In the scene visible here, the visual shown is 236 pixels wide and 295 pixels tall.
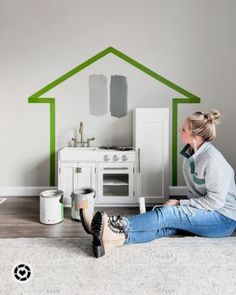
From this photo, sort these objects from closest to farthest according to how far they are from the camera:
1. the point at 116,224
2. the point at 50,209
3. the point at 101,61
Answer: the point at 116,224
the point at 50,209
the point at 101,61

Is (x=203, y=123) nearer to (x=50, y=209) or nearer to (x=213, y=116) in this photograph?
(x=213, y=116)

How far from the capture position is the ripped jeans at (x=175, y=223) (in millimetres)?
2000

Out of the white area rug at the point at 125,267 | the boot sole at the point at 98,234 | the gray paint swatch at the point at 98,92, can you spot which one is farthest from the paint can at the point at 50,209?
the gray paint swatch at the point at 98,92

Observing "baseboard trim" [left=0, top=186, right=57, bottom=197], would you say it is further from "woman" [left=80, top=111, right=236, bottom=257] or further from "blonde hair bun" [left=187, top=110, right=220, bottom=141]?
"blonde hair bun" [left=187, top=110, right=220, bottom=141]

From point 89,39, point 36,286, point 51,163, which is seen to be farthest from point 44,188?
point 36,286

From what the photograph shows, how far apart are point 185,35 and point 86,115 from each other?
1.35 metres

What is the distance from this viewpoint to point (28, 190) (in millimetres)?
3379

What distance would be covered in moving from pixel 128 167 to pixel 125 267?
1.29m

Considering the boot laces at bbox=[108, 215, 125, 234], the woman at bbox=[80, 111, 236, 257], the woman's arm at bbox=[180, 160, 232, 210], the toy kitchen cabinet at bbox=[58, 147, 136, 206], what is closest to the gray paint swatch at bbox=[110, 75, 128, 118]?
the toy kitchen cabinet at bbox=[58, 147, 136, 206]

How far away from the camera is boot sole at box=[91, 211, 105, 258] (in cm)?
183

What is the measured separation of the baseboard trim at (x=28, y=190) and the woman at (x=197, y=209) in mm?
1177

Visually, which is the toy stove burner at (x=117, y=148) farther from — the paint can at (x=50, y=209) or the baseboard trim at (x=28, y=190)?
the paint can at (x=50, y=209)

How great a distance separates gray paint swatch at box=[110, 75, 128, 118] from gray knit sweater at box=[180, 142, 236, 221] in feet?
4.35

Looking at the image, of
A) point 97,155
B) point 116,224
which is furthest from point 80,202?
point 116,224
